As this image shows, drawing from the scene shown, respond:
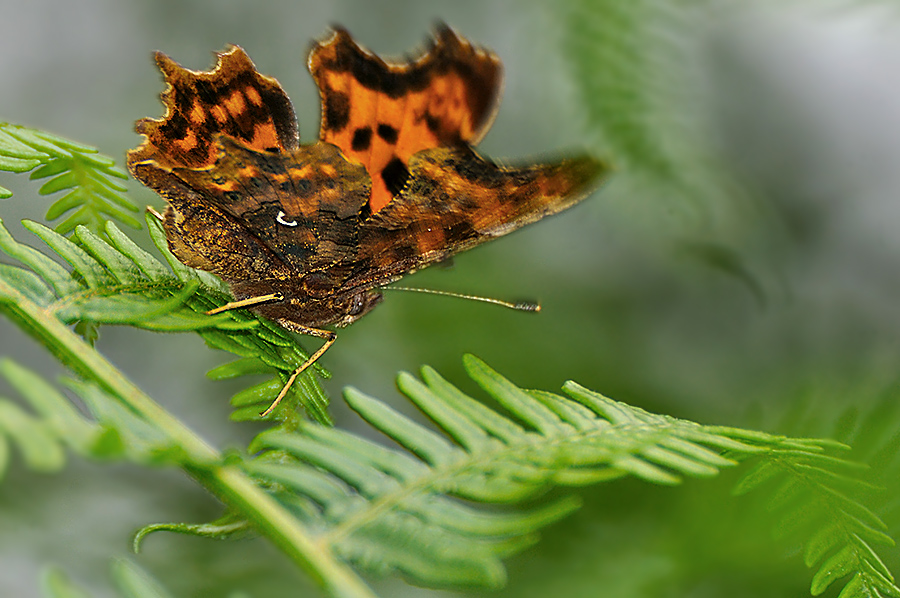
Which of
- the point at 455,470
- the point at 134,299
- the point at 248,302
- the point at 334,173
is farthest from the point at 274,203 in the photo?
the point at 455,470

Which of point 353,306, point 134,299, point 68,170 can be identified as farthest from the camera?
point 353,306

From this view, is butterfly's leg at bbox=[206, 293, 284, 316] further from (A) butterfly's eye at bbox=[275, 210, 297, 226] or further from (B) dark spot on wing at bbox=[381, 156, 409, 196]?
(B) dark spot on wing at bbox=[381, 156, 409, 196]

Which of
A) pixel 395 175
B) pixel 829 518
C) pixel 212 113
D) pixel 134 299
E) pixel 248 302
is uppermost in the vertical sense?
pixel 212 113

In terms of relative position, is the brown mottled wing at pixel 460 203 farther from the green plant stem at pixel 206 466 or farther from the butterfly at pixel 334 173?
the green plant stem at pixel 206 466

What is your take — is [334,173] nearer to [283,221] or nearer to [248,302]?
[283,221]

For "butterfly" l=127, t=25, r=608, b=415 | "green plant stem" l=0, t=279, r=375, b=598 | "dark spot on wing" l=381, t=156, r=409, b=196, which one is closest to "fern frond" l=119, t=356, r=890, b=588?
"green plant stem" l=0, t=279, r=375, b=598

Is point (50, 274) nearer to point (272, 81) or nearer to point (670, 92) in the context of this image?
point (272, 81)
